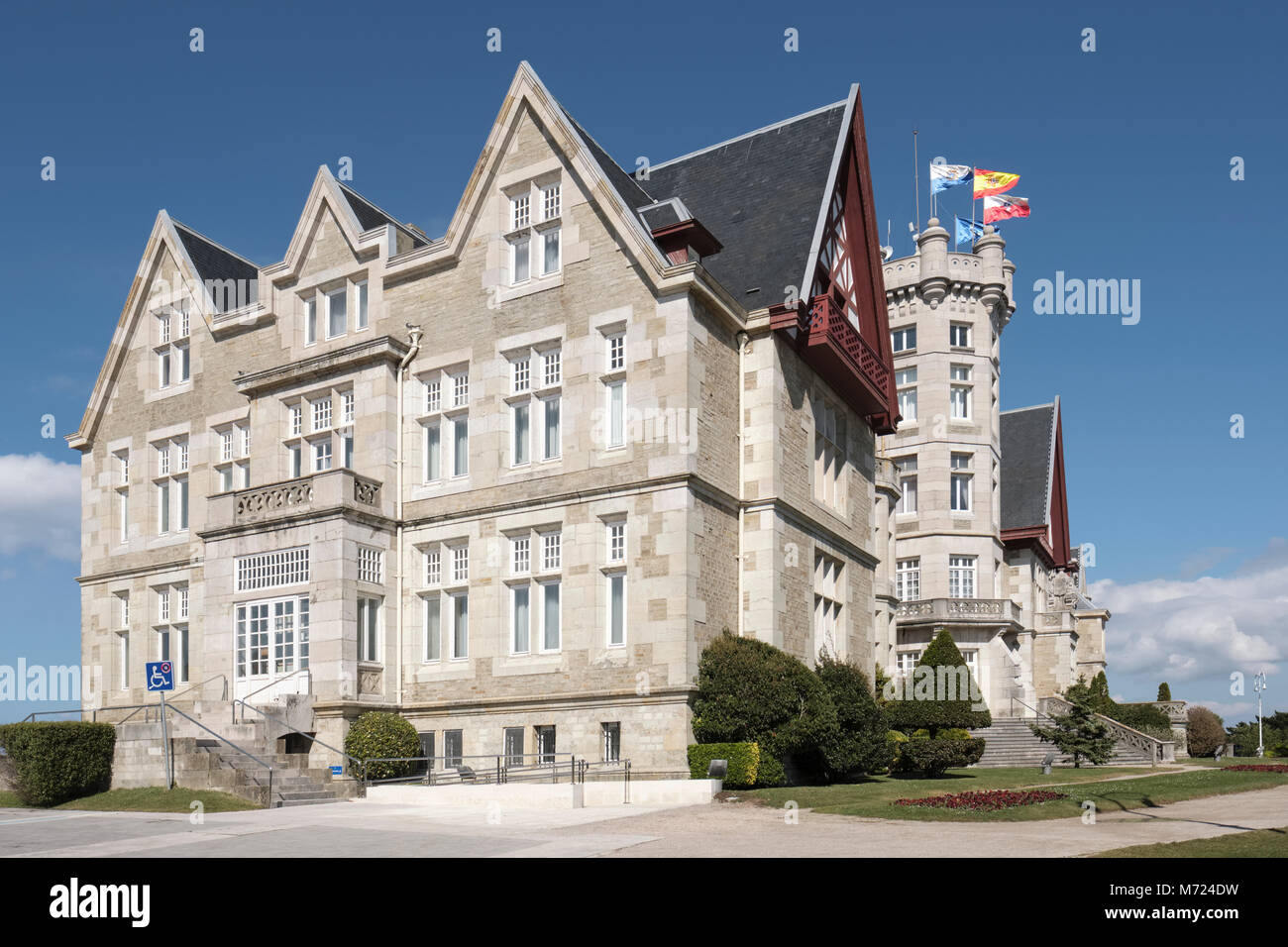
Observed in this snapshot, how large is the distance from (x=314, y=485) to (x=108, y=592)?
38.0 feet

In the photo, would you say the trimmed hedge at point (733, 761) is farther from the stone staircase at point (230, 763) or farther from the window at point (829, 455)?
the window at point (829, 455)

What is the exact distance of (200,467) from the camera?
3538 cm

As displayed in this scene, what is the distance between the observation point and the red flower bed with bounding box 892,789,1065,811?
19594 millimetres

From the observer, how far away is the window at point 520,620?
28766 millimetres

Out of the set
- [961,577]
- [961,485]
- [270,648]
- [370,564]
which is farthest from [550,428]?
[961,485]

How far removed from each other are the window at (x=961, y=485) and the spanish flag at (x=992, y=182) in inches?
510

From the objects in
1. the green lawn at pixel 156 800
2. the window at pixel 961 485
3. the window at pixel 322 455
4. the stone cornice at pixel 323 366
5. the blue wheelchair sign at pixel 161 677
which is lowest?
the green lawn at pixel 156 800

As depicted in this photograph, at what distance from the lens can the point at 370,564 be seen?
1174 inches

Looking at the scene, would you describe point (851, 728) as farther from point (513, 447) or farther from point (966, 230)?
point (966, 230)

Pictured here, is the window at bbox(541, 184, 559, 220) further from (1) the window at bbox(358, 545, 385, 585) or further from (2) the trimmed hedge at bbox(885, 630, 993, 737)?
(2) the trimmed hedge at bbox(885, 630, 993, 737)

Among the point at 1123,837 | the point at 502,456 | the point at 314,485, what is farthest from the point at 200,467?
the point at 1123,837

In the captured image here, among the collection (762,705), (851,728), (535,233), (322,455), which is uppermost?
(535,233)

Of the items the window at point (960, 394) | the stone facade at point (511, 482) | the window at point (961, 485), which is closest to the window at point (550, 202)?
the stone facade at point (511, 482)

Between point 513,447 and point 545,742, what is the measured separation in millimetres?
7031
